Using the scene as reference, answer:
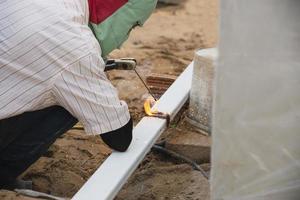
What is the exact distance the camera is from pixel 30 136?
9.47 feet

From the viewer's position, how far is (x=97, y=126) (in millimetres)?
2633

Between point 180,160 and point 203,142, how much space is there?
0.16 m

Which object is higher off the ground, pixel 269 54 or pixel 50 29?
pixel 269 54

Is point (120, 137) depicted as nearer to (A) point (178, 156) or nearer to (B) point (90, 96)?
(B) point (90, 96)

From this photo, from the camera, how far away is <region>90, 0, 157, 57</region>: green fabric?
2709mm

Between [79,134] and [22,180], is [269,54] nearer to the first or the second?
[22,180]

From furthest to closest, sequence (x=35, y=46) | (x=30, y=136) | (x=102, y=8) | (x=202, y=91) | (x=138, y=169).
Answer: (x=202, y=91), (x=138, y=169), (x=30, y=136), (x=102, y=8), (x=35, y=46)

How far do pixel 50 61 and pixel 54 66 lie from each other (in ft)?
0.09

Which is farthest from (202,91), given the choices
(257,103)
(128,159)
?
(257,103)

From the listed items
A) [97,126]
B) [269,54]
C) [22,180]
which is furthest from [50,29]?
[269,54]

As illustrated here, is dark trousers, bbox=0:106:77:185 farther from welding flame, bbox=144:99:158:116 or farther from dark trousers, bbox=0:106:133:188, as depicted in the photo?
welding flame, bbox=144:99:158:116

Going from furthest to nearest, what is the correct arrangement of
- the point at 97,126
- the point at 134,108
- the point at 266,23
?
the point at 134,108, the point at 97,126, the point at 266,23

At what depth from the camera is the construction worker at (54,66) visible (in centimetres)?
247

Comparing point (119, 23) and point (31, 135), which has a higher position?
point (119, 23)
